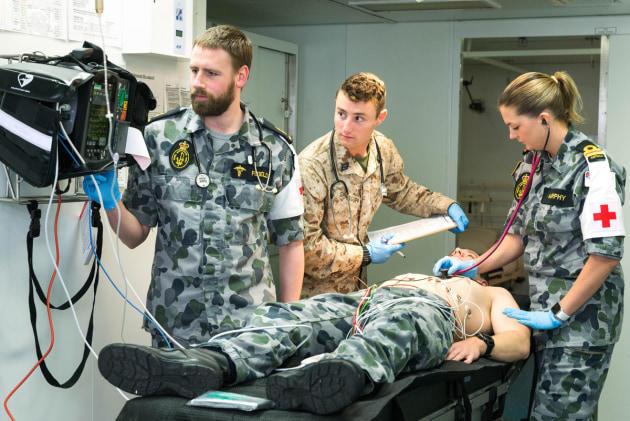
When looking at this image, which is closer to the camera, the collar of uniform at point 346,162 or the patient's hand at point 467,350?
the patient's hand at point 467,350

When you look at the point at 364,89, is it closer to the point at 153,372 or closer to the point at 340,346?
the point at 340,346

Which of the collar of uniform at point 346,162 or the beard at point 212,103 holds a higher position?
the beard at point 212,103

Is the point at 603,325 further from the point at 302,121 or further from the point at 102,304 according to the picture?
the point at 302,121

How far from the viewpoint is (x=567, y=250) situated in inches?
111

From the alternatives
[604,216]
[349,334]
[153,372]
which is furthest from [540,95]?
[153,372]

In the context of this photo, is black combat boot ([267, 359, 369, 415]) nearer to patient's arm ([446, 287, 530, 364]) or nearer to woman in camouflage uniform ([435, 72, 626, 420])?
patient's arm ([446, 287, 530, 364])

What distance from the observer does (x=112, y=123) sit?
85.7 inches

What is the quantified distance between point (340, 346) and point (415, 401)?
293 mm

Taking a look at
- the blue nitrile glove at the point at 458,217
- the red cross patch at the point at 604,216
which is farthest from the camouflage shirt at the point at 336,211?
the red cross patch at the point at 604,216

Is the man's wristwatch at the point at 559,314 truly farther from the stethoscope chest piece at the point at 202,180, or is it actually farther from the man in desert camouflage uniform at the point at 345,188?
the stethoscope chest piece at the point at 202,180

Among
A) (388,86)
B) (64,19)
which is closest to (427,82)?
(388,86)

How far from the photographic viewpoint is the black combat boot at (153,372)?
1935 millimetres

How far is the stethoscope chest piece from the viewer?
2502mm

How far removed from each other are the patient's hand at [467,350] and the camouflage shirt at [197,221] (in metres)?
0.75
